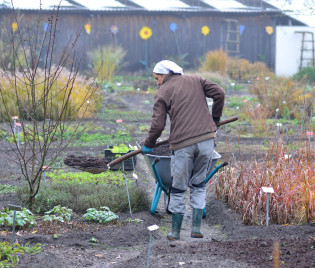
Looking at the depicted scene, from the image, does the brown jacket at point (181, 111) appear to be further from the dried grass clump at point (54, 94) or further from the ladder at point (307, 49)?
the ladder at point (307, 49)

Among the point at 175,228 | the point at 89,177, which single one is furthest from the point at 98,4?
the point at 175,228

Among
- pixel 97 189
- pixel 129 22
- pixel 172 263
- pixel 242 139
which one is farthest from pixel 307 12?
pixel 129 22

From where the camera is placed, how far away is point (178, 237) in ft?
17.9

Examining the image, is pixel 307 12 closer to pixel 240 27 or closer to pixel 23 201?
pixel 23 201

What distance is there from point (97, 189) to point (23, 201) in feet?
3.00

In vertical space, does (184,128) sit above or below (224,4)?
below

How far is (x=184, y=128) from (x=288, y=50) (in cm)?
2509

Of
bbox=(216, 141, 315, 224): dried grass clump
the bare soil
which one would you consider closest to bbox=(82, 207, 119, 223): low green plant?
the bare soil

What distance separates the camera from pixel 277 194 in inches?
228

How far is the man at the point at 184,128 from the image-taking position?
5.32 m

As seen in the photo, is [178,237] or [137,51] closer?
[178,237]

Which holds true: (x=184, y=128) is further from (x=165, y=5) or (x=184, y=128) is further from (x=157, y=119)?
(x=165, y=5)

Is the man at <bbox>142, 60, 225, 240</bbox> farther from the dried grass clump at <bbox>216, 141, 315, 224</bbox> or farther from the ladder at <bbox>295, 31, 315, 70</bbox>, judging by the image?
the ladder at <bbox>295, 31, 315, 70</bbox>

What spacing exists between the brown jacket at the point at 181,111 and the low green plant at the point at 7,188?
2.25 metres
